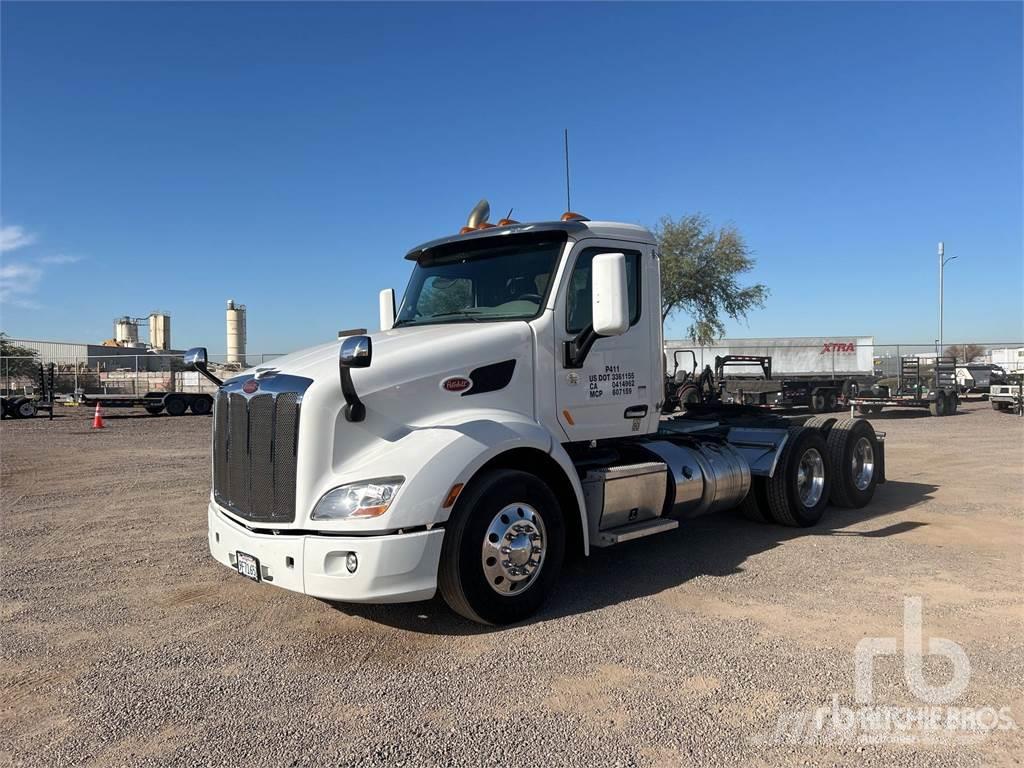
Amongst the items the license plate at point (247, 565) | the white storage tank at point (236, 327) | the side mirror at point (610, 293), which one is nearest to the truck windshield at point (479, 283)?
the side mirror at point (610, 293)

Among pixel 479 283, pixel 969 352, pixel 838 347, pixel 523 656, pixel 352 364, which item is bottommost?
pixel 523 656

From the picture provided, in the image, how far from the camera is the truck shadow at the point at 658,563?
15.1 feet

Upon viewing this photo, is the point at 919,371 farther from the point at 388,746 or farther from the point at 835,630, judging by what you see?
the point at 388,746

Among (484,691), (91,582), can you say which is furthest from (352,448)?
(91,582)

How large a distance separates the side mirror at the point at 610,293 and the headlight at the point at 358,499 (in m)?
1.73

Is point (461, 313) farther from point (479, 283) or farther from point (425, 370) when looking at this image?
point (425, 370)

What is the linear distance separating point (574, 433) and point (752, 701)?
2.27 meters

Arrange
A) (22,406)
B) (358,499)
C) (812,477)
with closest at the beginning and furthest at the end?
(358,499), (812,477), (22,406)

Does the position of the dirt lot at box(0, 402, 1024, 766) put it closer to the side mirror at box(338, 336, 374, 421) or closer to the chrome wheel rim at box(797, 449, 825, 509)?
the chrome wheel rim at box(797, 449, 825, 509)

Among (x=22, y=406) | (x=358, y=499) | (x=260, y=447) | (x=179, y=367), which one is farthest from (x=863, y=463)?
(x=179, y=367)

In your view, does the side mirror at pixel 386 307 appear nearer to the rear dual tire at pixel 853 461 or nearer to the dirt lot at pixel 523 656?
the dirt lot at pixel 523 656

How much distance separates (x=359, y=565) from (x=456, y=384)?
1309 millimetres

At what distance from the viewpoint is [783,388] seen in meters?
21.2

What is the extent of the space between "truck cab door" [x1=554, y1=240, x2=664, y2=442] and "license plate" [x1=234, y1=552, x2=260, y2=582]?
7.32 feet
